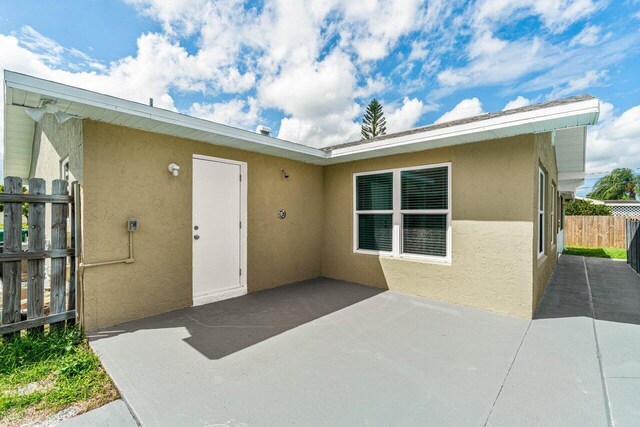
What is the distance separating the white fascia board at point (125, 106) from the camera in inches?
107

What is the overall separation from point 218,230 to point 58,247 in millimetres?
2060

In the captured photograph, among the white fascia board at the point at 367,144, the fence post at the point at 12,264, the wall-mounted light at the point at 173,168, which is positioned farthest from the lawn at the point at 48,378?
the white fascia board at the point at 367,144

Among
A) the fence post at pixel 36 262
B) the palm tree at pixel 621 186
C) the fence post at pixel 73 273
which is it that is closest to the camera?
the fence post at pixel 36 262

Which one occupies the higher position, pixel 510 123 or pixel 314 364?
pixel 510 123

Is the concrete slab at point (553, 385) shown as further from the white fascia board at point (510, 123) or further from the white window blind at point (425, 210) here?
the white fascia board at point (510, 123)

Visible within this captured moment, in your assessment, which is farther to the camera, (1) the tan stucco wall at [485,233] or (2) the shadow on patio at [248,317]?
(1) the tan stucco wall at [485,233]

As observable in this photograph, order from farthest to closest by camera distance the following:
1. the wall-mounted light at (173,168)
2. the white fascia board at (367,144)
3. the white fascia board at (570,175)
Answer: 1. the white fascia board at (570,175)
2. the wall-mounted light at (173,168)
3. the white fascia board at (367,144)

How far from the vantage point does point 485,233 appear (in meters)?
4.53

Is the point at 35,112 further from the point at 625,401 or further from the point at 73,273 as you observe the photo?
the point at 625,401

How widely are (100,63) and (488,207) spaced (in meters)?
7.51

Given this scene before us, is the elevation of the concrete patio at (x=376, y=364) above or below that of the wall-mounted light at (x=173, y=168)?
below

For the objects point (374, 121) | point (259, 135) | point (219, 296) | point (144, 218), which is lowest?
point (219, 296)

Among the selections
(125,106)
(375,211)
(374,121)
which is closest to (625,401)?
(375,211)

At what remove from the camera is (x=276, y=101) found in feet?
33.2
